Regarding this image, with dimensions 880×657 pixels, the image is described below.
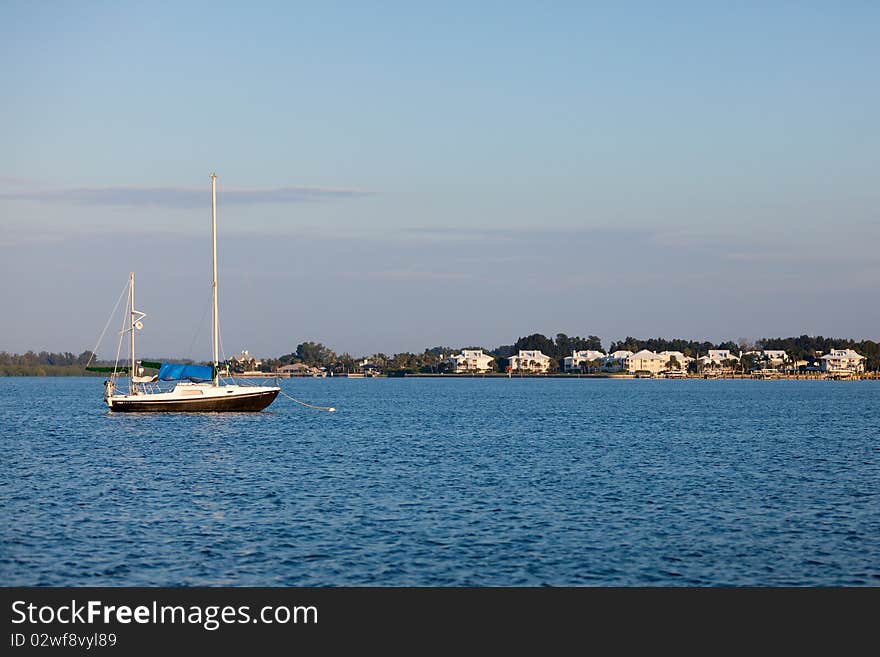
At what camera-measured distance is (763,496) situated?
4875cm

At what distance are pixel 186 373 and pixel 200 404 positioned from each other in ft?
17.9

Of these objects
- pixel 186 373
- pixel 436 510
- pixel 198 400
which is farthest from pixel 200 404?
pixel 436 510

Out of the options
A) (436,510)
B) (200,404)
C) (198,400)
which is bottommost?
(436,510)

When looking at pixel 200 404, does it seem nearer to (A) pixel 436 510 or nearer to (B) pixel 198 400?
(B) pixel 198 400

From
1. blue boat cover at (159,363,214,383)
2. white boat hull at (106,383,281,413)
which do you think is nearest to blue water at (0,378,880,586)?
white boat hull at (106,383,281,413)

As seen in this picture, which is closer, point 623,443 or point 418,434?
point 623,443

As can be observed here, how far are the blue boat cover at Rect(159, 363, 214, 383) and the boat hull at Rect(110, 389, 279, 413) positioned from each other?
3089mm

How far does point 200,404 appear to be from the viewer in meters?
101

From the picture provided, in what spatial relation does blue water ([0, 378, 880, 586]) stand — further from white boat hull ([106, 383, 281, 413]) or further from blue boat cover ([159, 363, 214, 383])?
blue boat cover ([159, 363, 214, 383])
